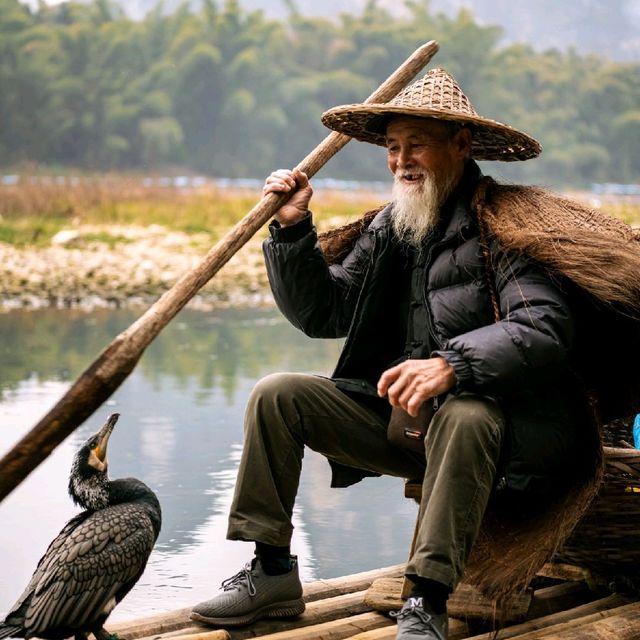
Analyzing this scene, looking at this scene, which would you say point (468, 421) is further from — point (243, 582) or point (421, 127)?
point (421, 127)

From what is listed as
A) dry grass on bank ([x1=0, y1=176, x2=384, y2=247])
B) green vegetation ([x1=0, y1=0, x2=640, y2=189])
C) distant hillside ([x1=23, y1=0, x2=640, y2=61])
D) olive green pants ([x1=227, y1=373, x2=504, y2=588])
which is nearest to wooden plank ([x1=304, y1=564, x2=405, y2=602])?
olive green pants ([x1=227, y1=373, x2=504, y2=588])

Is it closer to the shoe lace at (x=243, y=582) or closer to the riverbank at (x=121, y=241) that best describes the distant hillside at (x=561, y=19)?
the riverbank at (x=121, y=241)

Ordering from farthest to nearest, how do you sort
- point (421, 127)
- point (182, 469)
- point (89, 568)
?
point (182, 469) → point (421, 127) → point (89, 568)

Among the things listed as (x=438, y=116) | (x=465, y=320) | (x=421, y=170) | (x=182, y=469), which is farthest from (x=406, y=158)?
(x=182, y=469)

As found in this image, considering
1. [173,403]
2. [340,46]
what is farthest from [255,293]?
[340,46]

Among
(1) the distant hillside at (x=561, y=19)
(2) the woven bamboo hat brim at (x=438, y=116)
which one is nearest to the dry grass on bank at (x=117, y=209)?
(2) the woven bamboo hat brim at (x=438, y=116)

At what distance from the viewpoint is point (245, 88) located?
28094 millimetres

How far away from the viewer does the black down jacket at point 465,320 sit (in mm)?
2287

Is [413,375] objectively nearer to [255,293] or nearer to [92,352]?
[92,352]

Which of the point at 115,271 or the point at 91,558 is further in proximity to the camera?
the point at 115,271

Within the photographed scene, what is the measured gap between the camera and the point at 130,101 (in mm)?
27047

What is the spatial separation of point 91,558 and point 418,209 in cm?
100

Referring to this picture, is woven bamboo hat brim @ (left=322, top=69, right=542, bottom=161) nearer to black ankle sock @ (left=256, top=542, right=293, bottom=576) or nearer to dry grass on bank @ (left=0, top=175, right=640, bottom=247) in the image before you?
black ankle sock @ (left=256, top=542, right=293, bottom=576)

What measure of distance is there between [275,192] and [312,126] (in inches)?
1006
